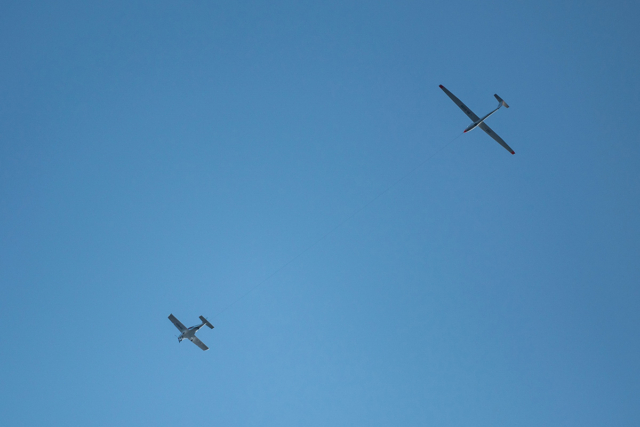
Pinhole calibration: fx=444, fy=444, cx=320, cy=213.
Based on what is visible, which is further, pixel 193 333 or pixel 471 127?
pixel 193 333

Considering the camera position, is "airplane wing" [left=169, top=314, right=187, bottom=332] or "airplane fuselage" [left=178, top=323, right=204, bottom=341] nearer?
"airplane fuselage" [left=178, top=323, right=204, bottom=341]

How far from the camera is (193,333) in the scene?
213 ft

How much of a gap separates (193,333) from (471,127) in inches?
1915

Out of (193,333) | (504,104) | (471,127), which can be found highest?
(504,104)

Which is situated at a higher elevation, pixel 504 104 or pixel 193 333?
pixel 504 104

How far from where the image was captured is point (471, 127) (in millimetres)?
58938

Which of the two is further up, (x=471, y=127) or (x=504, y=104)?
(x=504, y=104)

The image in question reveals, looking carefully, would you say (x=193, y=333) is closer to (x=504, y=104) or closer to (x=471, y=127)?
(x=471, y=127)

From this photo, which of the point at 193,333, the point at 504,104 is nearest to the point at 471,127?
the point at 504,104

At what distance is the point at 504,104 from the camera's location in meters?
58.5

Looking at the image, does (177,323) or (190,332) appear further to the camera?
(177,323)

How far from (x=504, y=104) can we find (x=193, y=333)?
53.8 meters

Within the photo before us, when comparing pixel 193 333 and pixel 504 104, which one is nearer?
pixel 504 104

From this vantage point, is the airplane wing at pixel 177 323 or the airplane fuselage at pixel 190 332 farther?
the airplane wing at pixel 177 323
